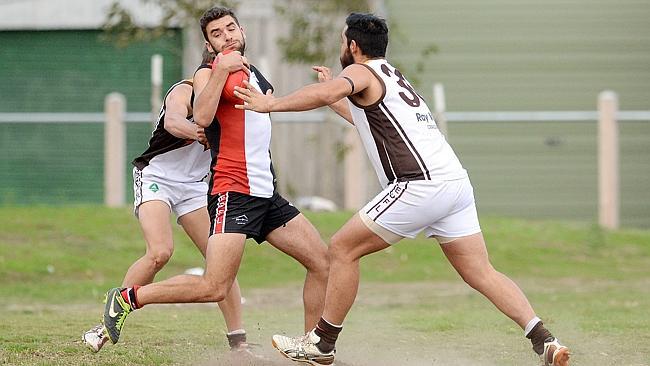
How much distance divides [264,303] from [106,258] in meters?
3.18

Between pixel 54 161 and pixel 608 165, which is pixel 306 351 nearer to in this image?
pixel 608 165

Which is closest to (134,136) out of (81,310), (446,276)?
(446,276)

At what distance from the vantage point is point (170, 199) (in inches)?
332

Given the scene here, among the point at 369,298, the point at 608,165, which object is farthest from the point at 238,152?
the point at 608,165

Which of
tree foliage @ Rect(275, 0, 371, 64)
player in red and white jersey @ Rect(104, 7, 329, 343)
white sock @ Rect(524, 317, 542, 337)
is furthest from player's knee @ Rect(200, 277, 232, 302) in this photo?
tree foliage @ Rect(275, 0, 371, 64)

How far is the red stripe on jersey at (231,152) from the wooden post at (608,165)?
11070 millimetres

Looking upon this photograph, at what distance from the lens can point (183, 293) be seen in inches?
295

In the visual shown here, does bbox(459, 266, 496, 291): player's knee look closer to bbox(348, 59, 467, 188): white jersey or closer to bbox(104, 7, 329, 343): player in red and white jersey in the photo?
bbox(348, 59, 467, 188): white jersey

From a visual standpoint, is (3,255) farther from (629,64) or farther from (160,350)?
(629,64)

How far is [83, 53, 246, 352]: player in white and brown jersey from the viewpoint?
27.1 ft

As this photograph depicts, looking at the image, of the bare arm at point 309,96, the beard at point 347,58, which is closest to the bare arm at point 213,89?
the bare arm at point 309,96

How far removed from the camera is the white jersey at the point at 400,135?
7293 millimetres

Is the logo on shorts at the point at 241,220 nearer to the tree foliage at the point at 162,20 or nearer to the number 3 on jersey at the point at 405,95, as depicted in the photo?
the number 3 on jersey at the point at 405,95

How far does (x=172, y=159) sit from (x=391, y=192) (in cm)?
187
